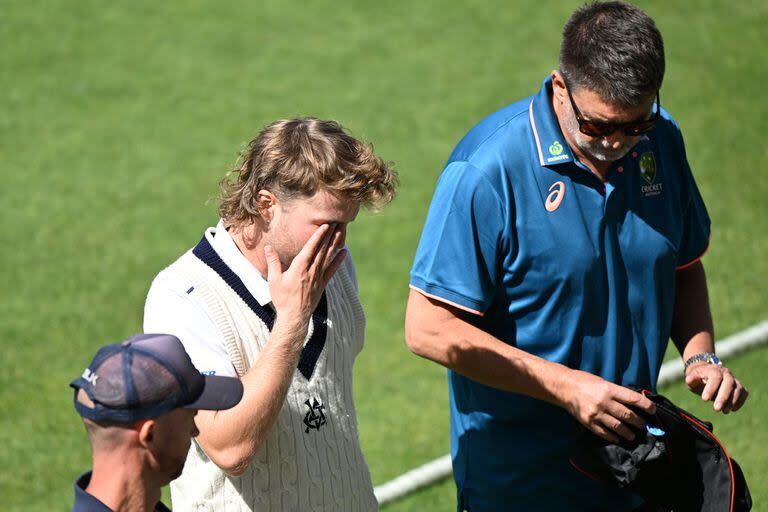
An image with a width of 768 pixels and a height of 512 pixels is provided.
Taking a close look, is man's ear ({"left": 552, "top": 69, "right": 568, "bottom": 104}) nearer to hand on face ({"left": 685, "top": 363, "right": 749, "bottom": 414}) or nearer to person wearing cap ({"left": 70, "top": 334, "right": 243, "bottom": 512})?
hand on face ({"left": 685, "top": 363, "right": 749, "bottom": 414})

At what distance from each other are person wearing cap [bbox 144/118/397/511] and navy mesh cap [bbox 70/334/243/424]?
416 millimetres

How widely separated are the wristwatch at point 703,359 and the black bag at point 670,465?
0.28 meters

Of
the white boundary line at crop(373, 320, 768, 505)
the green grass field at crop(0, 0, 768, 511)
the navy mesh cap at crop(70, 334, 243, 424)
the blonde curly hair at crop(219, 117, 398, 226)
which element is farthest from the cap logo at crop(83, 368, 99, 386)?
the green grass field at crop(0, 0, 768, 511)

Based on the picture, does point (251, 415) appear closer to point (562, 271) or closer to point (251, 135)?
point (562, 271)

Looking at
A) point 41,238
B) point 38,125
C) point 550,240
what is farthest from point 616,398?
point 38,125

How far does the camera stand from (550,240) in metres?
3.40

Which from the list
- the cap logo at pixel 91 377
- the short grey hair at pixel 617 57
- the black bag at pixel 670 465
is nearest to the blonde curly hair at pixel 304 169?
the short grey hair at pixel 617 57

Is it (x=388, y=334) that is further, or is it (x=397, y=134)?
(x=397, y=134)

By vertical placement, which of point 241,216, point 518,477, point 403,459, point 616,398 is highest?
point 241,216

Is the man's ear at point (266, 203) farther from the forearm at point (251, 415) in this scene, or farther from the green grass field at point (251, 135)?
the green grass field at point (251, 135)

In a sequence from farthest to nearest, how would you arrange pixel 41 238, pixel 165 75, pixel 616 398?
pixel 165 75
pixel 41 238
pixel 616 398

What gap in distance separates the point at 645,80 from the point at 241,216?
52.7 inches

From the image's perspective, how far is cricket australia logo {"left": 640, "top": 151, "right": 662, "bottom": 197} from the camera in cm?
360

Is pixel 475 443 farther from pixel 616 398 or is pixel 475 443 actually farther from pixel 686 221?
pixel 686 221
